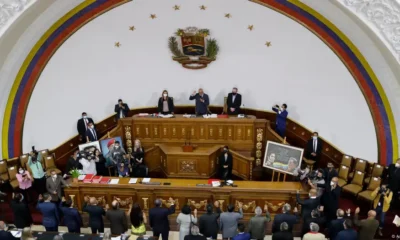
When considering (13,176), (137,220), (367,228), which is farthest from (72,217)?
(367,228)

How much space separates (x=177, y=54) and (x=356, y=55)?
513 centimetres

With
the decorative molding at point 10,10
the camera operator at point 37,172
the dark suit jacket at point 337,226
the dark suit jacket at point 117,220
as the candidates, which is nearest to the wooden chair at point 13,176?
the camera operator at point 37,172

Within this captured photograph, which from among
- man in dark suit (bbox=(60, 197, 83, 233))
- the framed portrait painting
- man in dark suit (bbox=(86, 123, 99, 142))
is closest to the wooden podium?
the framed portrait painting

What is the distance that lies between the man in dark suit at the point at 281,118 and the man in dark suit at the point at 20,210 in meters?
7.04

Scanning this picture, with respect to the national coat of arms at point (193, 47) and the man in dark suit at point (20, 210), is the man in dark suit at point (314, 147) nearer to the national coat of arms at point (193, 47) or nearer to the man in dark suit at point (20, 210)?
the national coat of arms at point (193, 47)

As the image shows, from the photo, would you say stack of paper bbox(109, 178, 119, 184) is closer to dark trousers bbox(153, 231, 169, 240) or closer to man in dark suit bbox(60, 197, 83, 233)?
man in dark suit bbox(60, 197, 83, 233)

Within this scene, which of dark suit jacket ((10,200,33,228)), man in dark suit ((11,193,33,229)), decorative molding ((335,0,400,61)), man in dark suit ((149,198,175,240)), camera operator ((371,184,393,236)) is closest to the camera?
man in dark suit ((149,198,175,240))

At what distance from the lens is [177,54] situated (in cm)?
1327

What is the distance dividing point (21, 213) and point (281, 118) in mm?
7268

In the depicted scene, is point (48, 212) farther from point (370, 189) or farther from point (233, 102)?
point (370, 189)

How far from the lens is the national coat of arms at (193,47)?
42.4 feet

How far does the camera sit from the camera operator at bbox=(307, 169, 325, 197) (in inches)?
377

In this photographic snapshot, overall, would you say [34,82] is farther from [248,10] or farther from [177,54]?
[248,10]

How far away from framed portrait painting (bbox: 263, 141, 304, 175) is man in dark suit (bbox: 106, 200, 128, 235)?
14.2 ft
